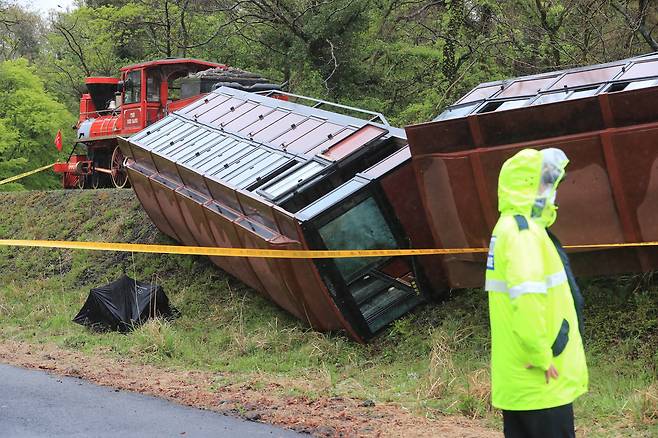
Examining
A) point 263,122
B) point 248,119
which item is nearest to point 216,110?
point 248,119

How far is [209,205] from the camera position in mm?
10945

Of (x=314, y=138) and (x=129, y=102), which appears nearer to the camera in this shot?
(x=314, y=138)

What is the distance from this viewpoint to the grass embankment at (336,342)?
685 cm

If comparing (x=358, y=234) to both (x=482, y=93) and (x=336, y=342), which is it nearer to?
(x=336, y=342)

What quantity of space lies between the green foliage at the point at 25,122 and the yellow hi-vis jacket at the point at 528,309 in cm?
2498

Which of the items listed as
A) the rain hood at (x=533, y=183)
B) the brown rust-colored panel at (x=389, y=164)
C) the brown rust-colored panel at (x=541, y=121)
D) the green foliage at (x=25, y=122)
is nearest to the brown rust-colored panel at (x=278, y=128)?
the brown rust-colored panel at (x=389, y=164)

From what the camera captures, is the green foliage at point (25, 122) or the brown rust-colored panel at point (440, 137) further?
the green foliage at point (25, 122)

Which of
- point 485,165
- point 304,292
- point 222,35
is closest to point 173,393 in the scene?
point 304,292

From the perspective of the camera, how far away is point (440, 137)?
802cm

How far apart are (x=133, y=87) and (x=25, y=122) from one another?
9790 millimetres

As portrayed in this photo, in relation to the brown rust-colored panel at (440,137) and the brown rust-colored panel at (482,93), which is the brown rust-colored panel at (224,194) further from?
the brown rust-colored panel at (482,93)

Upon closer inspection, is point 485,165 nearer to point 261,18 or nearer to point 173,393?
point 173,393

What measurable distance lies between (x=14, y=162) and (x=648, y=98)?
78.3 ft

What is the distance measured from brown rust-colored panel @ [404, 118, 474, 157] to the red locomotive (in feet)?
25.1
